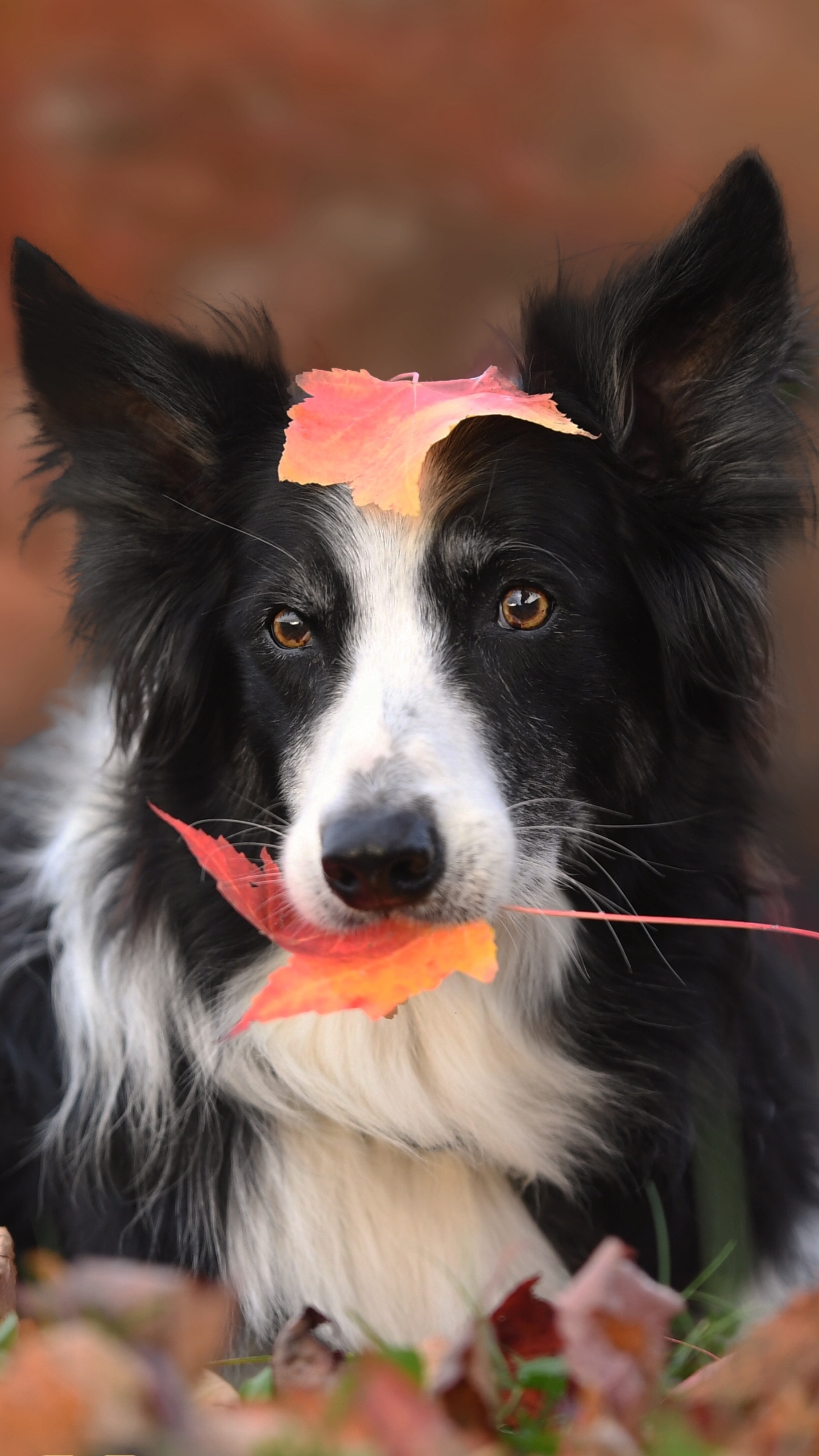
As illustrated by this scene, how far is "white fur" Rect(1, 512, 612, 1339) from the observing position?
271 centimetres

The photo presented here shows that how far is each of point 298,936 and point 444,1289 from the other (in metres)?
0.87

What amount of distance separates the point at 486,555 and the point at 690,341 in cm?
60

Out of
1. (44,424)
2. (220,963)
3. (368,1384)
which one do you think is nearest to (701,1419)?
(368,1384)

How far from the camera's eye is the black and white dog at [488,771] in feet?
8.59

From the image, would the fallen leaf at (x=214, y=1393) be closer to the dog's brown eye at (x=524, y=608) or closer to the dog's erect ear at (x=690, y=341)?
the dog's brown eye at (x=524, y=608)

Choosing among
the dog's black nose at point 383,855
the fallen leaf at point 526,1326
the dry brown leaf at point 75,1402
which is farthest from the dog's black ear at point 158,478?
the dry brown leaf at point 75,1402

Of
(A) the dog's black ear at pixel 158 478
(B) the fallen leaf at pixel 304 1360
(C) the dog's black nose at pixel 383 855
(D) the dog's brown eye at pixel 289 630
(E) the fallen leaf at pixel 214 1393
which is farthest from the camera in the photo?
(A) the dog's black ear at pixel 158 478

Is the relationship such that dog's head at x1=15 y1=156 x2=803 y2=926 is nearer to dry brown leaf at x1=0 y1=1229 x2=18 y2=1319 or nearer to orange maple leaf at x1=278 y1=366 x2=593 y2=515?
orange maple leaf at x1=278 y1=366 x2=593 y2=515

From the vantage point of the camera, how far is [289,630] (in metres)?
2.72

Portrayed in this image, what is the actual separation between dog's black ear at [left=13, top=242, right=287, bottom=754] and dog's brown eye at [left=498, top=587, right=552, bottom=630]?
2.14 ft

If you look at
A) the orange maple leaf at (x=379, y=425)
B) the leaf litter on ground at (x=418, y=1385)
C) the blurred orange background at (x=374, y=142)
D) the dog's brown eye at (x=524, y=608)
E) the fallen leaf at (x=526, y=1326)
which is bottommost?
the fallen leaf at (x=526, y=1326)

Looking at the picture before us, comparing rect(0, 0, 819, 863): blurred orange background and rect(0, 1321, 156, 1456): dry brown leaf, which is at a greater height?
rect(0, 0, 819, 863): blurred orange background

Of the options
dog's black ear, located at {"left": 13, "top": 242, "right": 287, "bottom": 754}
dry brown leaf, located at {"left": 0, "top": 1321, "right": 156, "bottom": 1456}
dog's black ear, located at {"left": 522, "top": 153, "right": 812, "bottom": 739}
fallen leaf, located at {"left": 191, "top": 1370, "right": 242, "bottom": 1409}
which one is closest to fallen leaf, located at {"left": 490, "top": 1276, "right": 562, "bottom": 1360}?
A: fallen leaf, located at {"left": 191, "top": 1370, "right": 242, "bottom": 1409}

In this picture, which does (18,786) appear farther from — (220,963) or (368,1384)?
(368,1384)
